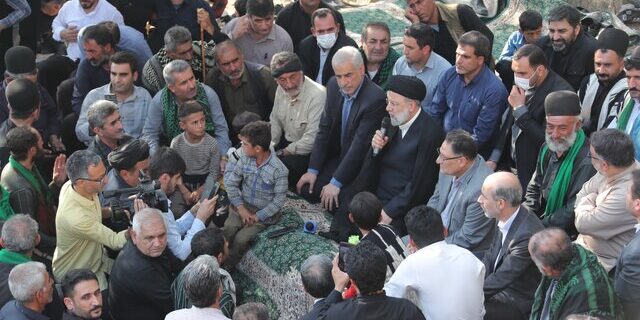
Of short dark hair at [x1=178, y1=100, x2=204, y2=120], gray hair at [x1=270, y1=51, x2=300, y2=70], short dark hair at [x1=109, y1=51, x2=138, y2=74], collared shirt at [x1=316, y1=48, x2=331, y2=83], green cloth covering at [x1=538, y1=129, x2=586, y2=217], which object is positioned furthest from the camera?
collared shirt at [x1=316, y1=48, x2=331, y2=83]

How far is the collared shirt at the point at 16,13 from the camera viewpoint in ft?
33.4

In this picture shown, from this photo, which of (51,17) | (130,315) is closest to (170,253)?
(130,315)

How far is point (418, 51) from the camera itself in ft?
27.6

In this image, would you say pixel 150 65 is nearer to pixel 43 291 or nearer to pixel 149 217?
pixel 149 217

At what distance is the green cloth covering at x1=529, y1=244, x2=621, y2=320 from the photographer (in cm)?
567

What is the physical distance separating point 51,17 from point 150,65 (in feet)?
8.47

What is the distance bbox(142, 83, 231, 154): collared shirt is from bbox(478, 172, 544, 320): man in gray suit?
9.39ft

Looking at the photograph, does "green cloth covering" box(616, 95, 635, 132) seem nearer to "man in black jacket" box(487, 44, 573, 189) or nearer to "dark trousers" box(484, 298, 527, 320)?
"man in black jacket" box(487, 44, 573, 189)

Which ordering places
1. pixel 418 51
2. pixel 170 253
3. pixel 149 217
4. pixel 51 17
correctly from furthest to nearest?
pixel 51 17 < pixel 418 51 < pixel 170 253 < pixel 149 217

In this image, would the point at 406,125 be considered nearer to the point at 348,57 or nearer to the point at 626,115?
the point at 348,57

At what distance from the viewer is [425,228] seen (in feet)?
19.7

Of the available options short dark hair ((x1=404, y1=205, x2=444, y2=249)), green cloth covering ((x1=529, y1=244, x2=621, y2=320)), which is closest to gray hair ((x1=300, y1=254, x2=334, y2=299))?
short dark hair ((x1=404, y1=205, x2=444, y2=249))

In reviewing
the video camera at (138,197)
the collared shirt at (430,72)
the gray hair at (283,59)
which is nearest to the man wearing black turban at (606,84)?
the collared shirt at (430,72)

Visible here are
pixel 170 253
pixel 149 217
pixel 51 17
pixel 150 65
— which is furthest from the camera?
pixel 51 17
